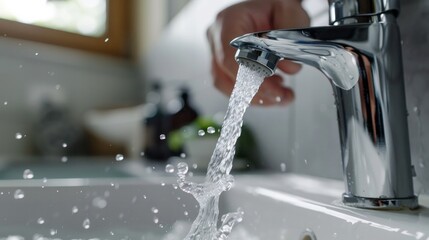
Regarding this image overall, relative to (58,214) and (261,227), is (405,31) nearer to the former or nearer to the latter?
(261,227)

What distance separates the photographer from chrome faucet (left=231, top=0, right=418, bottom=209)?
1.32ft

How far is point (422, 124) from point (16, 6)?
1.73 metres

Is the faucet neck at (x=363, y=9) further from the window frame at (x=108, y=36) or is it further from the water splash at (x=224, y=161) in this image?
the window frame at (x=108, y=36)

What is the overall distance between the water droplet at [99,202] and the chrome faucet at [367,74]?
0.36 m

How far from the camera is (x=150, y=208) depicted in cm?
69

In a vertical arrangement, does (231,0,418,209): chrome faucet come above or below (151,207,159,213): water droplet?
above

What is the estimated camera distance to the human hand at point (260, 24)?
61 centimetres

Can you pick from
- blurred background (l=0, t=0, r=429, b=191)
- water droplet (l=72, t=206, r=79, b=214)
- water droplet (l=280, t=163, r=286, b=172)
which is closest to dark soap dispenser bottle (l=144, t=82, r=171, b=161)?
blurred background (l=0, t=0, r=429, b=191)

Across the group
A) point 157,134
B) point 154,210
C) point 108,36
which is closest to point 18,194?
point 154,210

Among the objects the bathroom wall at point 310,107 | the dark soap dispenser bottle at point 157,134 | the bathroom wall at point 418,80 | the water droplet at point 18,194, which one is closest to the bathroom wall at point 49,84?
the dark soap dispenser bottle at point 157,134

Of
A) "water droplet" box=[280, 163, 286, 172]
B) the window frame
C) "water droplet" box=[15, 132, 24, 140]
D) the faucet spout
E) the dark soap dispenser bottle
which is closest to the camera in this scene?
the faucet spout

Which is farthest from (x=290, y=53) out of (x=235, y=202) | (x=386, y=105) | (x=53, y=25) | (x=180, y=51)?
(x=53, y=25)

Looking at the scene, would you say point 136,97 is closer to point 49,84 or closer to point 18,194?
point 49,84

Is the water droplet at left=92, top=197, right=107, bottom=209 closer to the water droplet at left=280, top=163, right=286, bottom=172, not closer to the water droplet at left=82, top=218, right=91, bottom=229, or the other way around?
the water droplet at left=82, top=218, right=91, bottom=229
